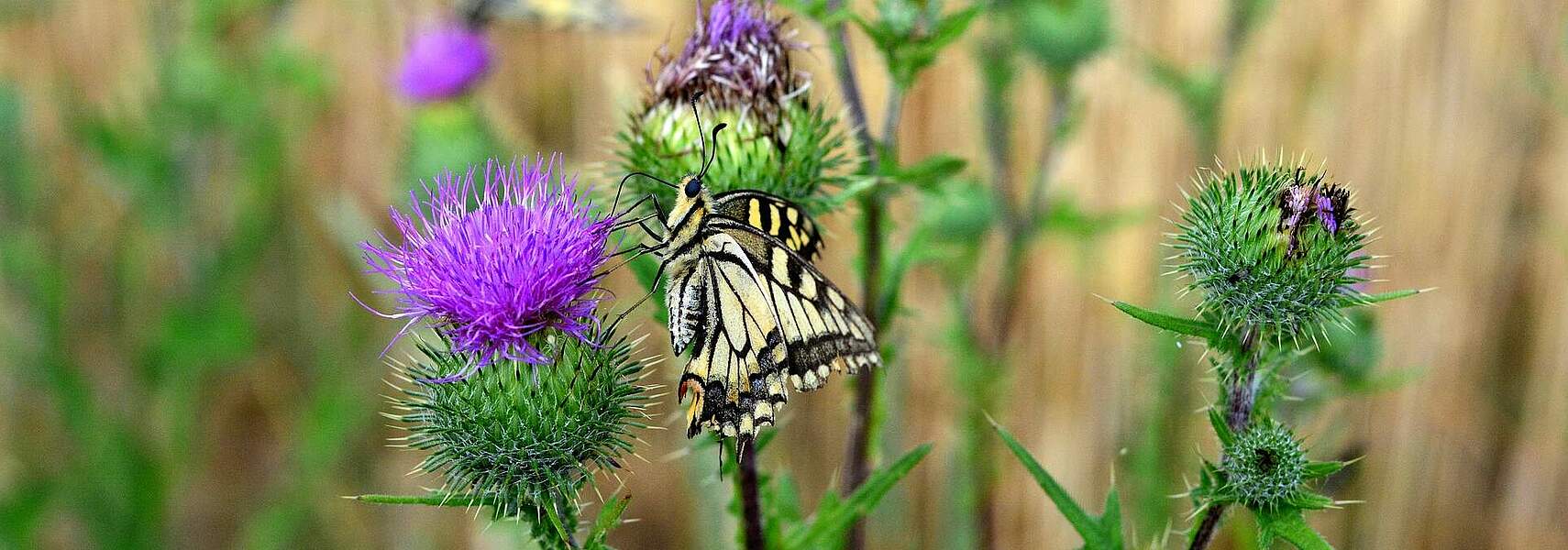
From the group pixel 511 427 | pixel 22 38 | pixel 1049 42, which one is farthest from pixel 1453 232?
pixel 22 38

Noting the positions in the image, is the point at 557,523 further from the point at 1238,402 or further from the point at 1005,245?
the point at 1005,245

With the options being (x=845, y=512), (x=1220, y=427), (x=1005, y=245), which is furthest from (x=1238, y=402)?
(x=1005, y=245)

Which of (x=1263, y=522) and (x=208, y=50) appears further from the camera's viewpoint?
(x=208, y=50)

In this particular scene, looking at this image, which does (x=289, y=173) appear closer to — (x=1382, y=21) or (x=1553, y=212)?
(x=1382, y=21)

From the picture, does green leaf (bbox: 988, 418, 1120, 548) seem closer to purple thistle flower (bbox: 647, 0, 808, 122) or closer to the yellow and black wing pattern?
the yellow and black wing pattern

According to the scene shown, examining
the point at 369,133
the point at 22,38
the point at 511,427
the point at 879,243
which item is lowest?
the point at 511,427

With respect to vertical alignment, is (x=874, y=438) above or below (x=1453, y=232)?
below

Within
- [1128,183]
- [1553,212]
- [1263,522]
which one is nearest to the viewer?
[1263,522]
